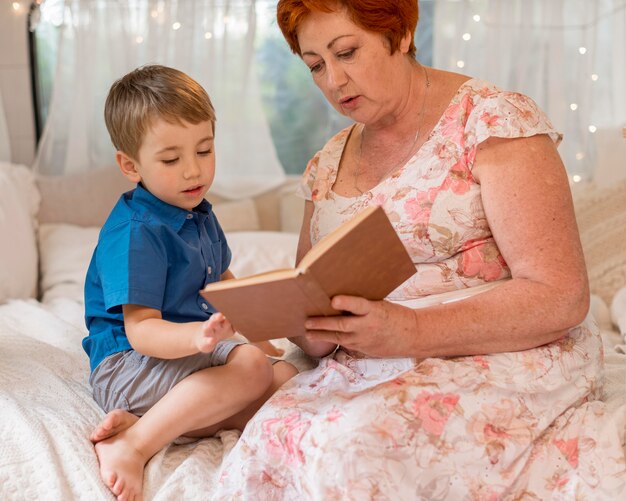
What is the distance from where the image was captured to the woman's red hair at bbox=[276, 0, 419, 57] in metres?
1.66

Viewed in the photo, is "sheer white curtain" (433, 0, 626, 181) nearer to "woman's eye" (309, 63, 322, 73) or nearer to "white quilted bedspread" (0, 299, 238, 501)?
"woman's eye" (309, 63, 322, 73)

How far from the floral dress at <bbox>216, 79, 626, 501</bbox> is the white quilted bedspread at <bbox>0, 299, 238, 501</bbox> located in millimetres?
105

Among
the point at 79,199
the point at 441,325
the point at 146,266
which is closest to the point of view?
the point at 441,325

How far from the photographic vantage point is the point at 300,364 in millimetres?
1894

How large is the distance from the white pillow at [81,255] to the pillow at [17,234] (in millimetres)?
55

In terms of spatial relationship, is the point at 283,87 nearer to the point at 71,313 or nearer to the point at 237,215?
the point at 237,215

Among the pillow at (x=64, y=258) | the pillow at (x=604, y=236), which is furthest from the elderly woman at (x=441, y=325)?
the pillow at (x=64, y=258)

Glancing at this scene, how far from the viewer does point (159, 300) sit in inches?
62.2

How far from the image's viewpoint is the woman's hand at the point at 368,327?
134cm

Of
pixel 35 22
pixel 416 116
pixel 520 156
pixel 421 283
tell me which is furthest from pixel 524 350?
pixel 35 22

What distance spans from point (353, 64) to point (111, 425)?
83 centimetres

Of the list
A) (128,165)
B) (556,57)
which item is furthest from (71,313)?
(556,57)

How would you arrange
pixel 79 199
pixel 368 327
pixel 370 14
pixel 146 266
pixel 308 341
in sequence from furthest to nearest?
1. pixel 79 199
2. pixel 308 341
3. pixel 370 14
4. pixel 146 266
5. pixel 368 327

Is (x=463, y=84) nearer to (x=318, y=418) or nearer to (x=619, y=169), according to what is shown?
(x=318, y=418)
